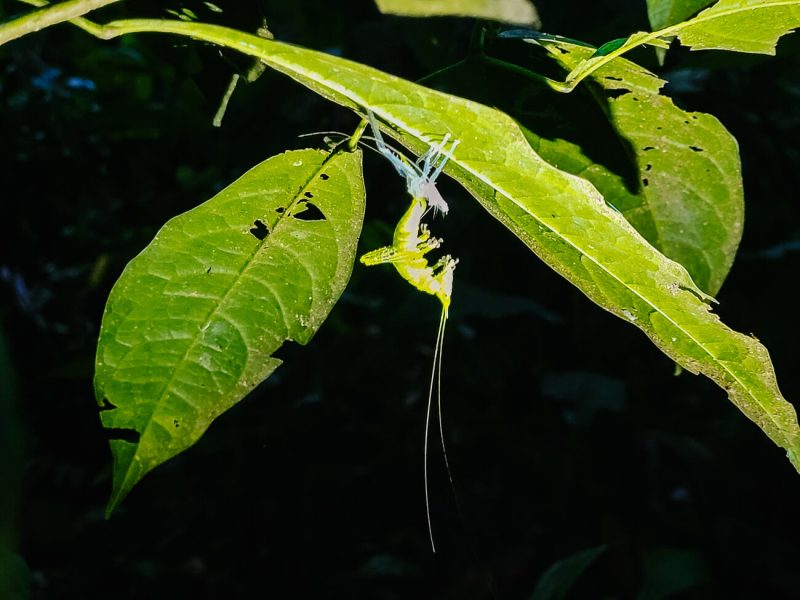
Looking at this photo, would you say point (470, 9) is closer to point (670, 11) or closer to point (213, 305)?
point (670, 11)

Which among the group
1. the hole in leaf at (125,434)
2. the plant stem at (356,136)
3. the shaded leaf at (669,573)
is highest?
the plant stem at (356,136)

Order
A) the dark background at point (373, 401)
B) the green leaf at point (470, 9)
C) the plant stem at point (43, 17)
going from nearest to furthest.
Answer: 1. the plant stem at point (43, 17)
2. the green leaf at point (470, 9)
3. the dark background at point (373, 401)

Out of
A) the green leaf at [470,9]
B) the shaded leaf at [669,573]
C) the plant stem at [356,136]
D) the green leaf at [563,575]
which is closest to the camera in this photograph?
the plant stem at [356,136]

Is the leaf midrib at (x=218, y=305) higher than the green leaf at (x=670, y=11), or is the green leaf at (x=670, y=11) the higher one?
the green leaf at (x=670, y=11)

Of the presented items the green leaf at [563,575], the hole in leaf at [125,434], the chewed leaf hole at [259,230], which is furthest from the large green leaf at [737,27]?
the green leaf at [563,575]

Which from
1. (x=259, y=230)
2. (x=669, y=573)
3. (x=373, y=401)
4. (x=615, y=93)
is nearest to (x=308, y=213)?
(x=259, y=230)

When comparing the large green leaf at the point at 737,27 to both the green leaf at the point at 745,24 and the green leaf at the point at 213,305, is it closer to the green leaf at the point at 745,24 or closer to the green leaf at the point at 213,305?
the green leaf at the point at 745,24

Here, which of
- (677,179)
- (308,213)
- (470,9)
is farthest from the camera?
(470,9)
